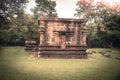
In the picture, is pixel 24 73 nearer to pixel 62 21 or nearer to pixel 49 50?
pixel 49 50

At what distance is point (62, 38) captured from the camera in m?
11.1

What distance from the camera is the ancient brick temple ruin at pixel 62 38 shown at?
1080 cm

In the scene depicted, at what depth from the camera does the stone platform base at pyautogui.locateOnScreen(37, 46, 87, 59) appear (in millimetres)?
10758

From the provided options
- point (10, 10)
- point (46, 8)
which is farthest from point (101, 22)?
point (10, 10)

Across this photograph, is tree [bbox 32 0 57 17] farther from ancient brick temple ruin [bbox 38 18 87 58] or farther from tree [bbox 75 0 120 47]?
ancient brick temple ruin [bbox 38 18 87 58]

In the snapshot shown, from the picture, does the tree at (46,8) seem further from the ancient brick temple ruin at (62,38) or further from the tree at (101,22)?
the ancient brick temple ruin at (62,38)

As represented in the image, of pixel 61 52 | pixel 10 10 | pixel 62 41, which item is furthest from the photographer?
pixel 10 10

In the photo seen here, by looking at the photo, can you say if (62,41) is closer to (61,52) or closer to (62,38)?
(62,38)

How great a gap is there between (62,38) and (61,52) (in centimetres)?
83

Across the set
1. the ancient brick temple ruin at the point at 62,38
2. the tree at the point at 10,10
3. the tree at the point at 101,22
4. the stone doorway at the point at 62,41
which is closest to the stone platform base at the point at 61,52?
the ancient brick temple ruin at the point at 62,38

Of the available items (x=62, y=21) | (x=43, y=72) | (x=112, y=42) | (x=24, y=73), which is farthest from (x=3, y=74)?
(x=112, y=42)

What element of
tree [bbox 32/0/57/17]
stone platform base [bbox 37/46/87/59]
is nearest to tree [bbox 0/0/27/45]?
tree [bbox 32/0/57/17]

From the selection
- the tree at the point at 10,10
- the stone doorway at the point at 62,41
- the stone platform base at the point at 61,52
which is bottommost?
the stone platform base at the point at 61,52

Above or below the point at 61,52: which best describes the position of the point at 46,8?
above
